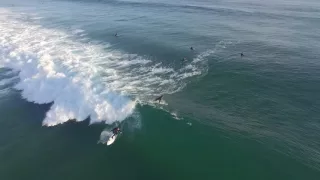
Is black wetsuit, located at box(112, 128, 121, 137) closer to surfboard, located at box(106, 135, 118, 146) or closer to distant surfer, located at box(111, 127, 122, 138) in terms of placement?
distant surfer, located at box(111, 127, 122, 138)

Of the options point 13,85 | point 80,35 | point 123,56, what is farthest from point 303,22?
point 13,85

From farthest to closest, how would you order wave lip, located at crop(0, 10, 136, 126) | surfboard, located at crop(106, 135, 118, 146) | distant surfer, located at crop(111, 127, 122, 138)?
1. wave lip, located at crop(0, 10, 136, 126)
2. distant surfer, located at crop(111, 127, 122, 138)
3. surfboard, located at crop(106, 135, 118, 146)

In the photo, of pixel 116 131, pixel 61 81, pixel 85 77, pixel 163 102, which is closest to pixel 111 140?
pixel 116 131

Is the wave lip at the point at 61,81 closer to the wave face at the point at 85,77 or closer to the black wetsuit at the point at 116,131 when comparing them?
the wave face at the point at 85,77

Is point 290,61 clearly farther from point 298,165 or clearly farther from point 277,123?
point 298,165

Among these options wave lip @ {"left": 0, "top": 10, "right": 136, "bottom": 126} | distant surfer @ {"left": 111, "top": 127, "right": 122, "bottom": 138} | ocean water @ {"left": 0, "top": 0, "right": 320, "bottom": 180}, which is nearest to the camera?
ocean water @ {"left": 0, "top": 0, "right": 320, "bottom": 180}

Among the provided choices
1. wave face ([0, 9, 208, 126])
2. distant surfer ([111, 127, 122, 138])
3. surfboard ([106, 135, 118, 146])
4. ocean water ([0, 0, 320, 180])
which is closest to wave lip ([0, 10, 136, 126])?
wave face ([0, 9, 208, 126])

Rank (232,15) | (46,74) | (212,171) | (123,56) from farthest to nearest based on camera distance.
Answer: (232,15) < (123,56) < (46,74) < (212,171)
